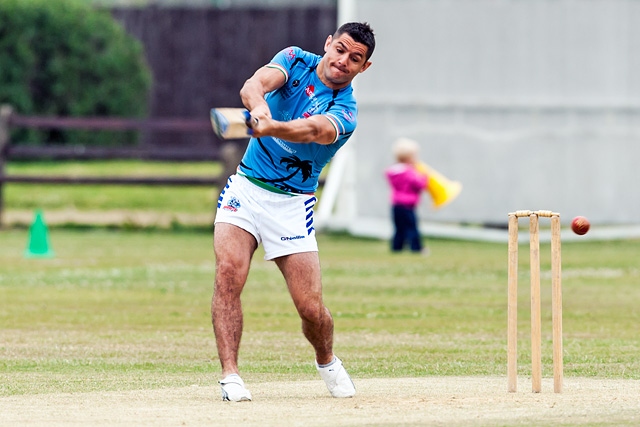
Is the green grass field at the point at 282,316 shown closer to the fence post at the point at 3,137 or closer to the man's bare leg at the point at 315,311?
the man's bare leg at the point at 315,311

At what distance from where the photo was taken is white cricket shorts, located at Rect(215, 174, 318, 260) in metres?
7.98

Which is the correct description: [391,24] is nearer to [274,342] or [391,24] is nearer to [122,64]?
[122,64]

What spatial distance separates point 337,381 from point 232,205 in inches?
45.3

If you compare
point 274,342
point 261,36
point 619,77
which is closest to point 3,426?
point 274,342

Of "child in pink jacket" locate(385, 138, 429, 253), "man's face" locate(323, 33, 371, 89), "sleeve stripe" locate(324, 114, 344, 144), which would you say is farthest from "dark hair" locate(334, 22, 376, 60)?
"child in pink jacket" locate(385, 138, 429, 253)

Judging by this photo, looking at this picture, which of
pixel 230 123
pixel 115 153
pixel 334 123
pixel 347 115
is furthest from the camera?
pixel 115 153

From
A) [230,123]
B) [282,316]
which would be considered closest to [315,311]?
[230,123]

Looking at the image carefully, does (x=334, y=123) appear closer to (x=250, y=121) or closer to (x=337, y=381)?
(x=250, y=121)

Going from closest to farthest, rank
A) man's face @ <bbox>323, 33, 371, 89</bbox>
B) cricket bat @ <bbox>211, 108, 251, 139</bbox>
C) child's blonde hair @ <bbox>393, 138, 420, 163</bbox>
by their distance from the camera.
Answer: cricket bat @ <bbox>211, 108, 251, 139</bbox>, man's face @ <bbox>323, 33, 371, 89</bbox>, child's blonde hair @ <bbox>393, 138, 420, 163</bbox>

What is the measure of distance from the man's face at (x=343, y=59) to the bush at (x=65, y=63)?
68.2ft

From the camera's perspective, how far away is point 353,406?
767 cm

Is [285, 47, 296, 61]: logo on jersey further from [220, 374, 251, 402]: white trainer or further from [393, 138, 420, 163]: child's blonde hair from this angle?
[393, 138, 420, 163]: child's blonde hair

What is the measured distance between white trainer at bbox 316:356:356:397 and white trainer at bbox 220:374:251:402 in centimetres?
54

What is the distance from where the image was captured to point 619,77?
22.0 m
